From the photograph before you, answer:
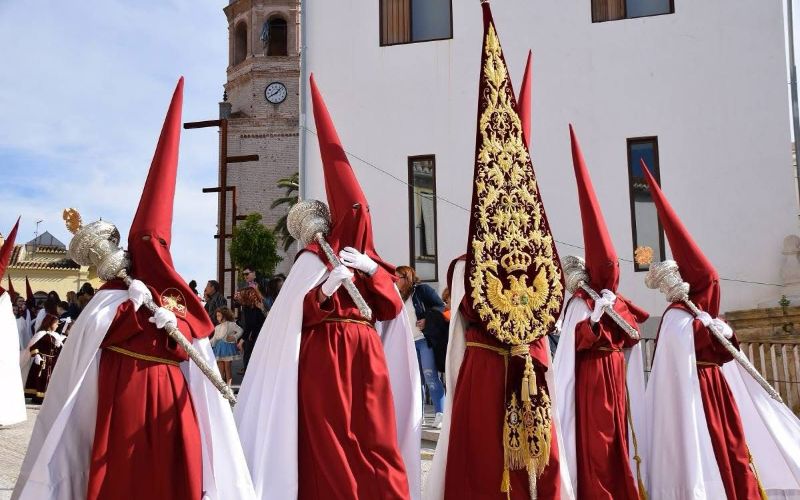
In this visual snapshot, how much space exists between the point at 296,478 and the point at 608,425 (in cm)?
236

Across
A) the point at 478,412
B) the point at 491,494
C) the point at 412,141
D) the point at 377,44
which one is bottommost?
the point at 491,494

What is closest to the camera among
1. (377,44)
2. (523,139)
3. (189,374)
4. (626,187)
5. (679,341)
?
(189,374)

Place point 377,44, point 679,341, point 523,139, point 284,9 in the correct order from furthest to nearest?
point 284,9
point 377,44
point 679,341
point 523,139

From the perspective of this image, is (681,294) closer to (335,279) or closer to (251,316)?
(335,279)

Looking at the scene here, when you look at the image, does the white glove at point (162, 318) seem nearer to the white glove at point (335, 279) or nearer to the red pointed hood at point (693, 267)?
the white glove at point (335, 279)

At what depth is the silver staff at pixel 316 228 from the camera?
15.5 ft

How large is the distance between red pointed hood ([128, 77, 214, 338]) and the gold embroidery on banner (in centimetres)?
162

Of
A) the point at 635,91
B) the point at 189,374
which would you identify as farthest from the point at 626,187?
the point at 189,374

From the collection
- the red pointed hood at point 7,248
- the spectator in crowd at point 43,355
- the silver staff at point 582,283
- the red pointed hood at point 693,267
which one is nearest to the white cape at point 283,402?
the silver staff at point 582,283

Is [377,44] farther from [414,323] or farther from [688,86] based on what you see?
[414,323]

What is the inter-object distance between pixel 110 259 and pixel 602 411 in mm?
3480

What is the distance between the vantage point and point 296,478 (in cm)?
442

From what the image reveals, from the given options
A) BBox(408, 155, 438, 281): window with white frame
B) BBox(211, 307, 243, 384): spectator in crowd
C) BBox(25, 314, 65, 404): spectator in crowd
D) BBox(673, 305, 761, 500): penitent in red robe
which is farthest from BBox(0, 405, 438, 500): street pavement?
BBox(408, 155, 438, 281): window with white frame

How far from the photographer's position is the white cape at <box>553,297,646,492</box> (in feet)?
18.4
